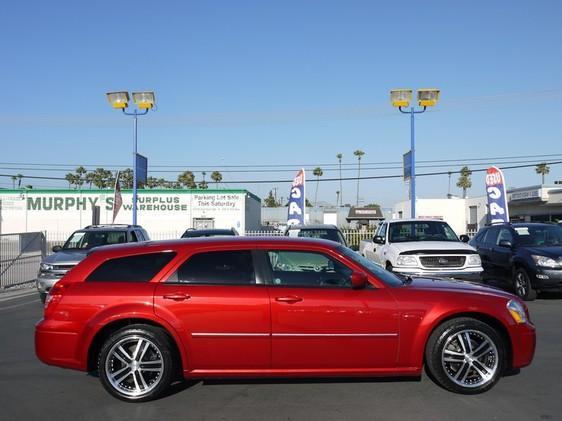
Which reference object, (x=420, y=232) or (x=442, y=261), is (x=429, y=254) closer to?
(x=442, y=261)

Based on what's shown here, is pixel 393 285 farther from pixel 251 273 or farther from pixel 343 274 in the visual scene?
pixel 251 273

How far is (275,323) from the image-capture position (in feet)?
17.3

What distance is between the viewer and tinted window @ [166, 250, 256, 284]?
18.0 ft

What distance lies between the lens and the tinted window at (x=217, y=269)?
550cm

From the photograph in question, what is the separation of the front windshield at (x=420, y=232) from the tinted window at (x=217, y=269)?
25.3 ft

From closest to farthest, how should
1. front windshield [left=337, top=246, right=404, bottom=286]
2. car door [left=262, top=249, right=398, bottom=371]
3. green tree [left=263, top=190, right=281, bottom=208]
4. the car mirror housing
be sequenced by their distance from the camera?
car door [left=262, top=249, right=398, bottom=371], front windshield [left=337, top=246, right=404, bottom=286], the car mirror housing, green tree [left=263, top=190, right=281, bottom=208]

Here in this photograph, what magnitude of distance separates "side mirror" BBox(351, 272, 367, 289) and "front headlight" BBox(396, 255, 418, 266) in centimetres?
620

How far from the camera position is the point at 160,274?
5.53 m

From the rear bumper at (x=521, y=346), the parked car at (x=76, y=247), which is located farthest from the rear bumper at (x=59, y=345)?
the parked car at (x=76, y=247)

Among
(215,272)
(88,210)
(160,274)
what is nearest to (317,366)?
(215,272)

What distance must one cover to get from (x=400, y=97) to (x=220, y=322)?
60.8ft

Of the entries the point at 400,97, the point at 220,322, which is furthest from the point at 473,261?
the point at 400,97

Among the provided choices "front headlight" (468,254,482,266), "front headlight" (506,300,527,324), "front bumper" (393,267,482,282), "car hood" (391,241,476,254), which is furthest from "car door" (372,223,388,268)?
"front headlight" (506,300,527,324)

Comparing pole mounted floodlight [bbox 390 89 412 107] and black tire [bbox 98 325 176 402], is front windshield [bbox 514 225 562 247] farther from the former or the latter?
pole mounted floodlight [bbox 390 89 412 107]
